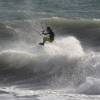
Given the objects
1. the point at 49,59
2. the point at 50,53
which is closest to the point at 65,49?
the point at 50,53

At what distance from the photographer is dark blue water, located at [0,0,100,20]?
126 feet

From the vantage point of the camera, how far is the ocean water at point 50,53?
2264cm

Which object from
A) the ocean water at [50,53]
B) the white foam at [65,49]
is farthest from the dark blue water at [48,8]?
Result: the white foam at [65,49]

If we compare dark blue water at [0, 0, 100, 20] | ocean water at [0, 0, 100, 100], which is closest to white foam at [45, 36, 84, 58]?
ocean water at [0, 0, 100, 100]

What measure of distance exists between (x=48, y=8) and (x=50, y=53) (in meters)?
13.1

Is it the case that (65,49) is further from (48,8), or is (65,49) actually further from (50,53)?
(48,8)

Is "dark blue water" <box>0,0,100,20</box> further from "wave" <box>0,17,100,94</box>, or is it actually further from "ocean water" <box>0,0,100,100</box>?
"wave" <box>0,17,100,94</box>

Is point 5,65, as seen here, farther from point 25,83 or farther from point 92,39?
point 92,39

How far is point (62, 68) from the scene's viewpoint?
2612cm

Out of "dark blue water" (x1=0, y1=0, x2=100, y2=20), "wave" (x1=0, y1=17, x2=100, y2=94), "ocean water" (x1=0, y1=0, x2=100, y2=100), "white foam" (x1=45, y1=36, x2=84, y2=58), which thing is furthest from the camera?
"dark blue water" (x1=0, y1=0, x2=100, y2=20)

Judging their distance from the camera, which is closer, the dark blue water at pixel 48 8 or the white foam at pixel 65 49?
the white foam at pixel 65 49

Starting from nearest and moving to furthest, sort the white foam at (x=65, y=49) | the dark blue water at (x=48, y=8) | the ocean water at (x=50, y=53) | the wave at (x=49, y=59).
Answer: the ocean water at (x=50, y=53) → the wave at (x=49, y=59) → the white foam at (x=65, y=49) → the dark blue water at (x=48, y=8)

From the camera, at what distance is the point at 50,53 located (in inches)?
1093

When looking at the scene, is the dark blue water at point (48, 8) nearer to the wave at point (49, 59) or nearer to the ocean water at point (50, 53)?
the ocean water at point (50, 53)
